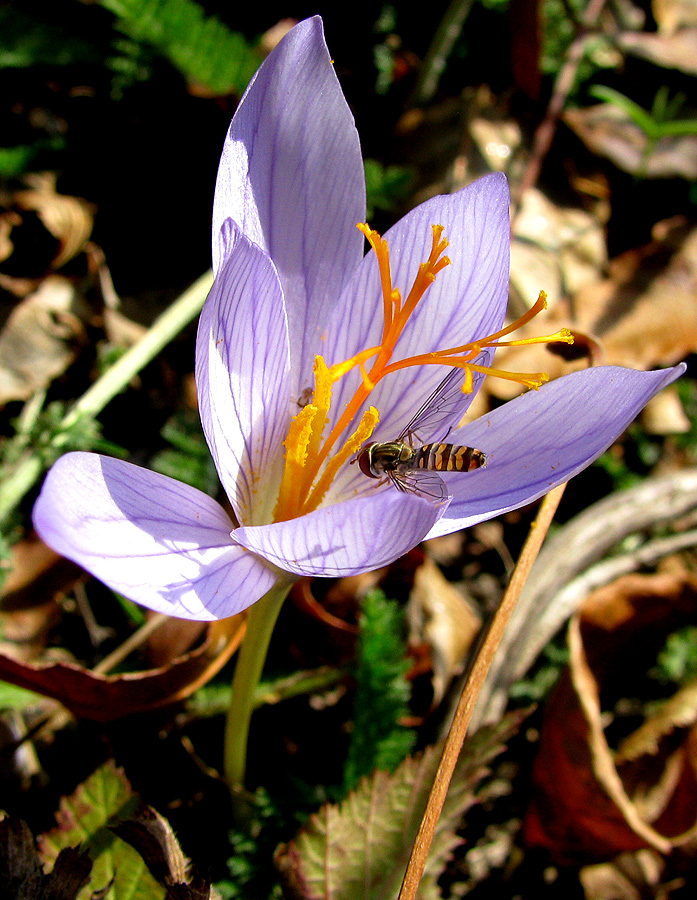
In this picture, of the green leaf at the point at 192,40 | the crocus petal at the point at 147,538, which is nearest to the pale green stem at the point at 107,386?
the green leaf at the point at 192,40

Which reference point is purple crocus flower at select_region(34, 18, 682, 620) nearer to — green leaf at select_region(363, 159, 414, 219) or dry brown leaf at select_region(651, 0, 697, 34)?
green leaf at select_region(363, 159, 414, 219)

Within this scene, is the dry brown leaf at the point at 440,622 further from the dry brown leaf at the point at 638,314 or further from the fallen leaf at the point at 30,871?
the fallen leaf at the point at 30,871

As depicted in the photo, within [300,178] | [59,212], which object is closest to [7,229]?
A: [59,212]

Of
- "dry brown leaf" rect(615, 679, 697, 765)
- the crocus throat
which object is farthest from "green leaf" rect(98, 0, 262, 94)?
"dry brown leaf" rect(615, 679, 697, 765)

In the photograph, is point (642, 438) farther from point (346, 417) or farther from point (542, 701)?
point (346, 417)

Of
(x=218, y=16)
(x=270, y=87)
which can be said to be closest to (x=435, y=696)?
(x=270, y=87)

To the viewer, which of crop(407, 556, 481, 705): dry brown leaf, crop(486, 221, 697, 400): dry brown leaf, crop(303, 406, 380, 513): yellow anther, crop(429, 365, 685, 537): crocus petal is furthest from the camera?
crop(486, 221, 697, 400): dry brown leaf

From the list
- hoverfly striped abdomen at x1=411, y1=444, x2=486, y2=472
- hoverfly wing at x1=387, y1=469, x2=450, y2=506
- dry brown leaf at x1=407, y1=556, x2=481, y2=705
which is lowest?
dry brown leaf at x1=407, y1=556, x2=481, y2=705
